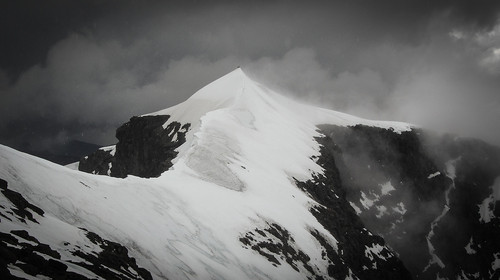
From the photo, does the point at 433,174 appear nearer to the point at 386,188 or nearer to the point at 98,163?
the point at 386,188

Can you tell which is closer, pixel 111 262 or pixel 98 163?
pixel 111 262

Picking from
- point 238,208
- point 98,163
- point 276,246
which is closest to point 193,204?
point 238,208

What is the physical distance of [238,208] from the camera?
138ft

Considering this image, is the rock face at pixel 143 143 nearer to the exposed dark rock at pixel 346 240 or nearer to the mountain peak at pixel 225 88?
the mountain peak at pixel 225 88

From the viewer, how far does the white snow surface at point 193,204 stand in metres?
23.4

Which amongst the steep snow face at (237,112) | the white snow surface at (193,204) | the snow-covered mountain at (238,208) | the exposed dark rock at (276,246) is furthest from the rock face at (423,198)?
the exposed dark rock at (276,246)

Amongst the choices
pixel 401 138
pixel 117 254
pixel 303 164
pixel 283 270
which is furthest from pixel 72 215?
pixel 401 138

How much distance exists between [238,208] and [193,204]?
6482mm

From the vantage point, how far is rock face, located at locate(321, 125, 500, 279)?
465 feet

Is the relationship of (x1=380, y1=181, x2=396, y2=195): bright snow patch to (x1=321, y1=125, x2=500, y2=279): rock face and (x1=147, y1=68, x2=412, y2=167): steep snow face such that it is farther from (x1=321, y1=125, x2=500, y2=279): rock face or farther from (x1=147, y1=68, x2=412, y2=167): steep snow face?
(x1=147, y1=68, x2=412, y2=167): steep snow face

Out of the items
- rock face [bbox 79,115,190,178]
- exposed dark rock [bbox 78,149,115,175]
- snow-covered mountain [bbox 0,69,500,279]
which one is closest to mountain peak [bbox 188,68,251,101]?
snow-covered mountain [bbox 0,69,500,279]

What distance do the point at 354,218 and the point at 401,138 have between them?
10127 cm

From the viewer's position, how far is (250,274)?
30.9 m

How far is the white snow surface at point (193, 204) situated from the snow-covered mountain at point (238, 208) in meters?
0.14
